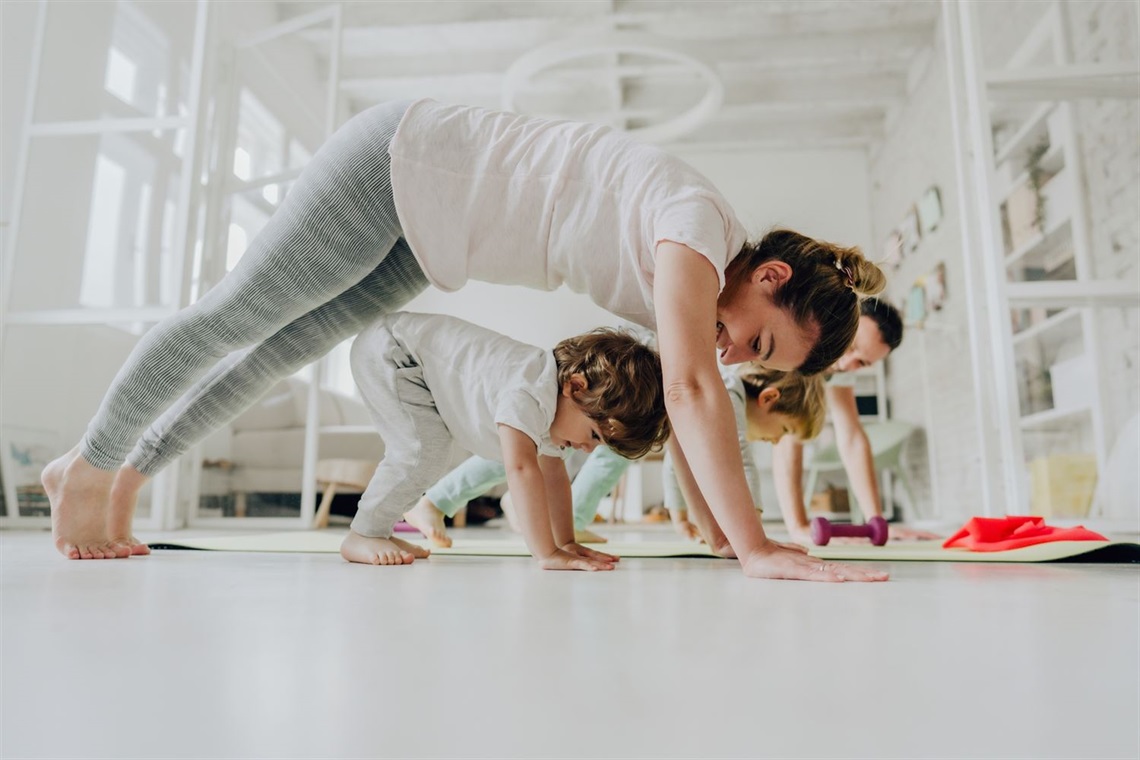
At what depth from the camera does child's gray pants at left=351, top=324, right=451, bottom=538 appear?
149 cm

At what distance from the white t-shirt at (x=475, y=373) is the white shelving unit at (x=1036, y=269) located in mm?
1758

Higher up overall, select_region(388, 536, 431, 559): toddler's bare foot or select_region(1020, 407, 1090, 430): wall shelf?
select_region(1020, 407, 1090, 430): wall shelf

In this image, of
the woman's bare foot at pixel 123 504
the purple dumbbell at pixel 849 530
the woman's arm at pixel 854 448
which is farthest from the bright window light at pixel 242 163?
the purple dumbbell at pixel 849 530

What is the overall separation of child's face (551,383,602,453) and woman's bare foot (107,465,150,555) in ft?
2.50

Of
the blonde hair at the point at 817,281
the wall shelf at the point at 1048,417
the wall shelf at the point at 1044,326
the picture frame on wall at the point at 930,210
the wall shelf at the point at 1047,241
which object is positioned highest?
the picture frame on wall at the point at 930,210

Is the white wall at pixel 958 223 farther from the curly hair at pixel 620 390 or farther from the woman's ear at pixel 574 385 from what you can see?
the woman's ear at pixel 574 385

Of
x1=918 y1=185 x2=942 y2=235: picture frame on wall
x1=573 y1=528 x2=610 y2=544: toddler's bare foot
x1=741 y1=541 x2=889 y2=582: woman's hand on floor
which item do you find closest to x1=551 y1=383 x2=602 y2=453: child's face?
x1=741 y1=541 x2=889 y2=582: woman's hand on floor

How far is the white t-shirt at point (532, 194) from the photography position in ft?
3.93

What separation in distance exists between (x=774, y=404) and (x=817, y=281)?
2.82ft

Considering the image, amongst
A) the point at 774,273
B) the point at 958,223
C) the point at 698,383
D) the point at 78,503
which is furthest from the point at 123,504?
the point at 958,223

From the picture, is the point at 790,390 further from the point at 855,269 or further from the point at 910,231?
the point at 910,231

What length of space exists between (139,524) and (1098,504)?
3.28 m

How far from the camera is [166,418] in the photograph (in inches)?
57.9

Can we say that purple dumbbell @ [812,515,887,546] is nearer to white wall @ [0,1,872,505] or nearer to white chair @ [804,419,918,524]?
white wall @ [0,1,872,505]
